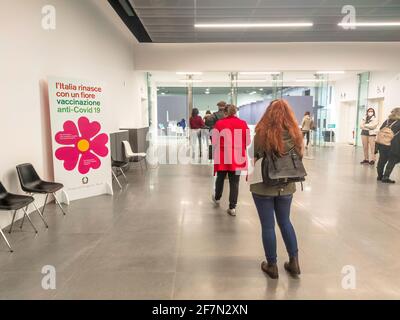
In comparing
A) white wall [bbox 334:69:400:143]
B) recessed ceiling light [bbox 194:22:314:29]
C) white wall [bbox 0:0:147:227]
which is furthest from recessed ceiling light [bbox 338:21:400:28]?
white wall [bbox 0:0:147:227]

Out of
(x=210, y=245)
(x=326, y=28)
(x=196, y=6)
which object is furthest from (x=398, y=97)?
(x=210, y=245)

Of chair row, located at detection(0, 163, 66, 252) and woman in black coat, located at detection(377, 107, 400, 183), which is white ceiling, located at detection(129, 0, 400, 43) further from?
chair row, located at detection(0, 163, 66, 252)

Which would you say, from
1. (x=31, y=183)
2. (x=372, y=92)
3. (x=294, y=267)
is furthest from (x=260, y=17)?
Answer: (x=372, y=92)

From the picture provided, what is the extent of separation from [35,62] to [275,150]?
3.98 meters

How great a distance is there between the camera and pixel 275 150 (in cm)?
269

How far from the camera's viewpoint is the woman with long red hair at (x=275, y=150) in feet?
8.87

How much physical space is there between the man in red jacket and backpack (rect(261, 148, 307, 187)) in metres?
1.85

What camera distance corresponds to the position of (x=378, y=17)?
26.0 feet

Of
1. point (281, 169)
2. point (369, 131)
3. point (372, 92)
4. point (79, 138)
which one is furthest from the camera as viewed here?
point (372, 92)

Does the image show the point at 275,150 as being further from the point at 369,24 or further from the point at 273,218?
the point at 369,24

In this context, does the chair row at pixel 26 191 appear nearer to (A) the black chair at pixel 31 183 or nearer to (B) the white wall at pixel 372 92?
(A) the black chair at pixel 31 183

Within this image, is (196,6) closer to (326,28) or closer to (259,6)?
(259,6)

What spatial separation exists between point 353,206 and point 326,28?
594cm

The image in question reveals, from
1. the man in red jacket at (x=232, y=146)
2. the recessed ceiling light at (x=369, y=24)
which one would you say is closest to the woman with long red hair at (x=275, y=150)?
the man in red jacket at (x=232, y=146)
